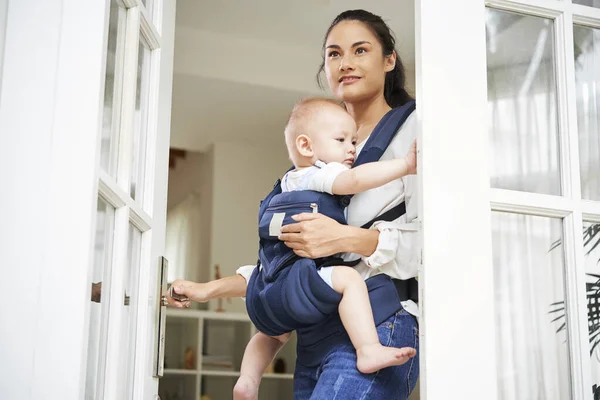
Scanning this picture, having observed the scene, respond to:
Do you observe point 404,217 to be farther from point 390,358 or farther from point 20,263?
point 20,263

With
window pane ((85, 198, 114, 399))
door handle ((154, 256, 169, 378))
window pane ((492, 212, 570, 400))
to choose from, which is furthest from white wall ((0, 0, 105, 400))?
window pane ((492, 212, 570, 400))

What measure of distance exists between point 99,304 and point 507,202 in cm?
89

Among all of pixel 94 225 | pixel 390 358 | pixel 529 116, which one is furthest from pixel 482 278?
pixel 94 225

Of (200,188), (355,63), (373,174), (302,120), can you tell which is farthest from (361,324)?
(200,188)

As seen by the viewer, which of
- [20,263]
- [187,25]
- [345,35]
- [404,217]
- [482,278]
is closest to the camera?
[20,263]

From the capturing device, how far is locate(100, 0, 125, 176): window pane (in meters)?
1.62

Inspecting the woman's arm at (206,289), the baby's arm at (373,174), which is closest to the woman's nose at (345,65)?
the baby's arm at (373,174)

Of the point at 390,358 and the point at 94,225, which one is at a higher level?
the point at 94,225

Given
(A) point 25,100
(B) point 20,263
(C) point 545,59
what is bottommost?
(B) point 20,263

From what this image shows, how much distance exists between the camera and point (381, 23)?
8.04ft

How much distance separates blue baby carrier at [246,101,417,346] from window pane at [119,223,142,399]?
1.11ft

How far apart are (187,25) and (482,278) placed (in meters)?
3.12

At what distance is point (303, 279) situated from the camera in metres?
1.94

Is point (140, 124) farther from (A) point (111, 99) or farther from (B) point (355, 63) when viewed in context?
(B) point (355, 63)
